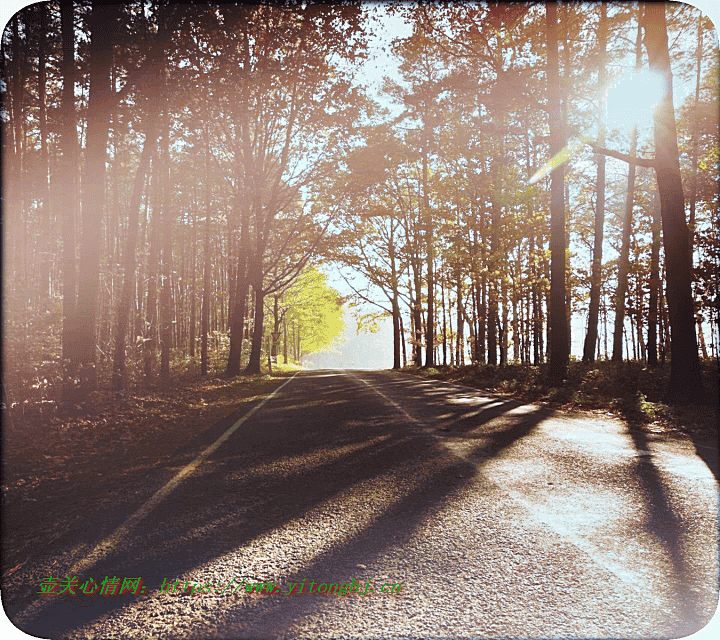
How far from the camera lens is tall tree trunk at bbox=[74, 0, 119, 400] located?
10.5 metres

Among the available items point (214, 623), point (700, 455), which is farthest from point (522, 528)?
point (700, 455)

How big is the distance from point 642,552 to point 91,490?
4.95 m

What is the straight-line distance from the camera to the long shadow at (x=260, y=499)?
326cm

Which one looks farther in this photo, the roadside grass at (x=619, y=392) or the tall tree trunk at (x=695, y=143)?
the tall tree trunk at (x=695, y=143)

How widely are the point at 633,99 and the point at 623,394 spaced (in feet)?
26.7

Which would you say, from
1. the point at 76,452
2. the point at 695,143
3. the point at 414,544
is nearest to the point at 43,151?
the point at 76,452

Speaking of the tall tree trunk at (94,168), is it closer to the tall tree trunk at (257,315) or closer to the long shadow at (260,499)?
the long shadow at (260,499)

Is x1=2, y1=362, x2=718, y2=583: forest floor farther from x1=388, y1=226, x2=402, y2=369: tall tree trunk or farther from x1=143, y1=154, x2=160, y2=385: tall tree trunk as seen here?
x1=388, y1=226, x2=402, y2=369: tall tree trunk

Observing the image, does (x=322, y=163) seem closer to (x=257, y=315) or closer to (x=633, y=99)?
(x=257, y=315)

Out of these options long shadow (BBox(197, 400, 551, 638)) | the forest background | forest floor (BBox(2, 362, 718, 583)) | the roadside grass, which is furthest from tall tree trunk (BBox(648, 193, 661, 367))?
long shadow (BBox(197, 400, 551, 638))

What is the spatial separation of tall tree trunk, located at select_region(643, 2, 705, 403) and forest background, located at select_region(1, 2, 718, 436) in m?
0.07

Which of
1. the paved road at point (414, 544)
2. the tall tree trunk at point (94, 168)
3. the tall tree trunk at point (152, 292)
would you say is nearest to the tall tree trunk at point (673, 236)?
the paved road at point (414, 544)

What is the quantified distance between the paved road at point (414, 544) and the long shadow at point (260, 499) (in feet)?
0.07

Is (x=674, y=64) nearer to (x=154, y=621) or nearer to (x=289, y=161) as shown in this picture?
(x=289, y=161)
